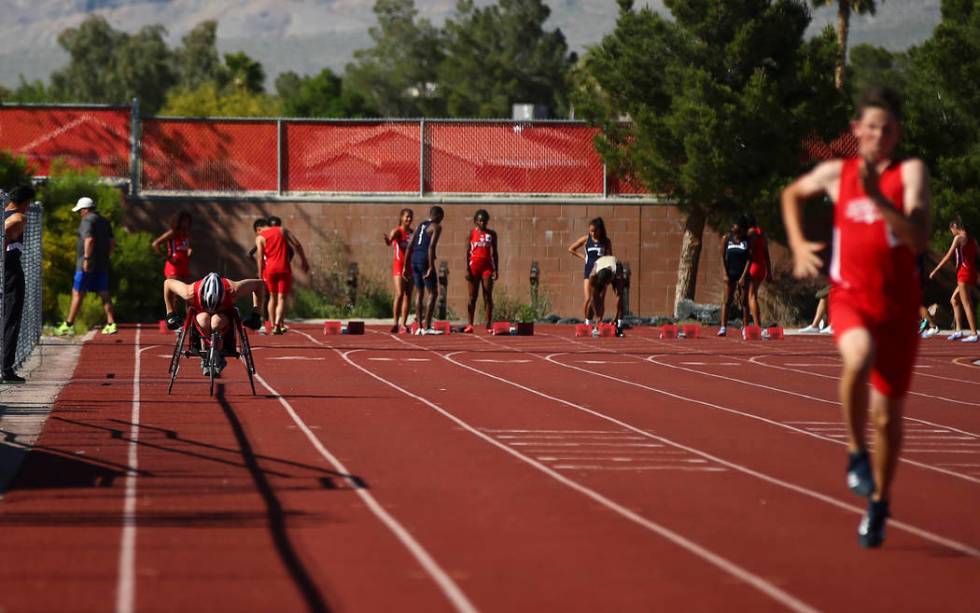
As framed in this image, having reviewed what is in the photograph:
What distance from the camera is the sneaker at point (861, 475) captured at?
7.63 meters

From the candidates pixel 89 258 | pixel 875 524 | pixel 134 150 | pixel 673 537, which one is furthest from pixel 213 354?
pixel 134 150

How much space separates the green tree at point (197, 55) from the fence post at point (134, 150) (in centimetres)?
9938

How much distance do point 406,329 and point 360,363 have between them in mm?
6168

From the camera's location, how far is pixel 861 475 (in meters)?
7.63

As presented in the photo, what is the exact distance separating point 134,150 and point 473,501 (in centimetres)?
2190

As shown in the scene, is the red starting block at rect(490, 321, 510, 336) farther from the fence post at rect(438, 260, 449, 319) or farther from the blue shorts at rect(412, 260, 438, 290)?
the fence post at rect(438, 260, 449, 319)

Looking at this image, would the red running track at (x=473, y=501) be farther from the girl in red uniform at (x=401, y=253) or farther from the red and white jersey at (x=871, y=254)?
the girl in red uniform at (x=401, y=253)

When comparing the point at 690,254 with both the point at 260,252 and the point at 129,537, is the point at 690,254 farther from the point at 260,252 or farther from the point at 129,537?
the point at 129,537

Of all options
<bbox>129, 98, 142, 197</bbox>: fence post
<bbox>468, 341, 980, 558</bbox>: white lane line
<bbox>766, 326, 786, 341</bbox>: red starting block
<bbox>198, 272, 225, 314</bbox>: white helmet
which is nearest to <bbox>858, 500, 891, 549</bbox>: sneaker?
→ <bbox>468, 341, 980, 558</bbox>: white lane line

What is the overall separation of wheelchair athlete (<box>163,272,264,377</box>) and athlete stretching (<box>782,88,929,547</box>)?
7.81 meters

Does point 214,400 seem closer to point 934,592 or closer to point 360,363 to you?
point 360,363

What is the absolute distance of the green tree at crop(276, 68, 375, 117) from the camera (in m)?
104

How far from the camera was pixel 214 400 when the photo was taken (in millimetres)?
14430

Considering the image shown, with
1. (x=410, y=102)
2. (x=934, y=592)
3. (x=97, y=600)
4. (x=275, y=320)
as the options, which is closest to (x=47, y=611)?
(x=97, y=600)
